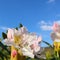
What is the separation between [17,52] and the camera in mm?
1190

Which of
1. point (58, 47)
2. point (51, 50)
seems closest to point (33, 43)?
point (58, 47)

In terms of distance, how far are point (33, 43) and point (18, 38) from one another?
9 cm

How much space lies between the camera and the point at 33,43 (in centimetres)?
119

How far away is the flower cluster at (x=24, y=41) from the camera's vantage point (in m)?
1.18

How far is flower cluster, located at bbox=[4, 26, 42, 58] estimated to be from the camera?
3.89ft

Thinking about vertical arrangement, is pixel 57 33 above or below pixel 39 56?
above

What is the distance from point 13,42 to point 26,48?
70 mm

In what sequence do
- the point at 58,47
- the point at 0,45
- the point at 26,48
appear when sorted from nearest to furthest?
the point at 26,48 → the point at 58,47 → the point at 0,45

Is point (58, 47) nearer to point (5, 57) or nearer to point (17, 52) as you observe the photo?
point (17, 52)

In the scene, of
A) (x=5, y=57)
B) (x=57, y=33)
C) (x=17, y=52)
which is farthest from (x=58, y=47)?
(x=5, y=57)

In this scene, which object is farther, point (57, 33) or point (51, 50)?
point (51, 50)

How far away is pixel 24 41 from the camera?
1234 millimetres

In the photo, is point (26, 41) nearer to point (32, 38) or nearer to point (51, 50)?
point (32, 38)

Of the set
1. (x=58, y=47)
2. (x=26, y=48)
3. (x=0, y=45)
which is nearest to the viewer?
(x=26, y=48)
